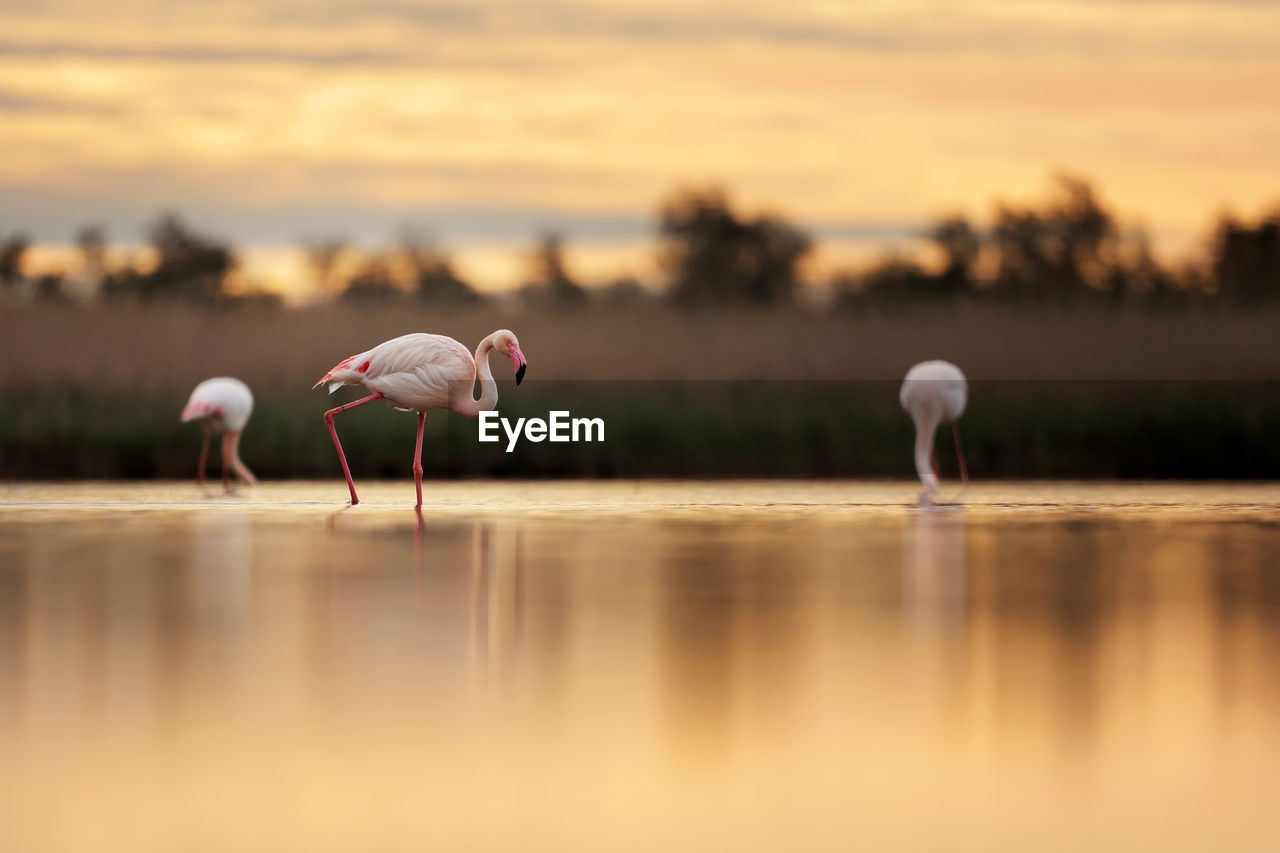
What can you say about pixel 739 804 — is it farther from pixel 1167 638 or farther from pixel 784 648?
pixel 1167 638

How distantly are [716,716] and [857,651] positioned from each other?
1304 mm

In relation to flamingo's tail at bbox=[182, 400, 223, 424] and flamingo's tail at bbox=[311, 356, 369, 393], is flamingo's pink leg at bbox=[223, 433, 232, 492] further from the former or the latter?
flamingo's tail at bbox=[311, 356, 369, 393]

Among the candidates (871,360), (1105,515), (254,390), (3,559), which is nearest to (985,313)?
(871,360)

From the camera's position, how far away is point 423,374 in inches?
520

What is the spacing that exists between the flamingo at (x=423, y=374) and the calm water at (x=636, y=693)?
8.74 ft

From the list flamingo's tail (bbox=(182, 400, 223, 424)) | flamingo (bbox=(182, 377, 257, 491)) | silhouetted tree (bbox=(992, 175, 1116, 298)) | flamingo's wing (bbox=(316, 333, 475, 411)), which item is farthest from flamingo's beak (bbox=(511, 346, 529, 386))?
silhouetted tree (bbox=(992, 175, 1116, 298))

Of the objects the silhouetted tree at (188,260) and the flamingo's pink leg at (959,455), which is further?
the silhouetted tree at (188,260)

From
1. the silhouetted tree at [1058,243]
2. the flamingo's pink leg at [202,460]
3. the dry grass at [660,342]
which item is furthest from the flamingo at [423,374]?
the silhouetted tree at [1058,243]

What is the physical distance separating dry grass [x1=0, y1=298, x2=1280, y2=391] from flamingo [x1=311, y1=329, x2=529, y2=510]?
7.96 meters

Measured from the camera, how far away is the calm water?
3934 millimetres

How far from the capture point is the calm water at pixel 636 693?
12.9 feet

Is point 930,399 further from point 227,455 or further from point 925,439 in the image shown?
point 227,455

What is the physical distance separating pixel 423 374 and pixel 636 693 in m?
8.05

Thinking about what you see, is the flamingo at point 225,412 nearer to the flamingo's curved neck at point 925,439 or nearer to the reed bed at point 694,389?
the reed bed at point 694,389
